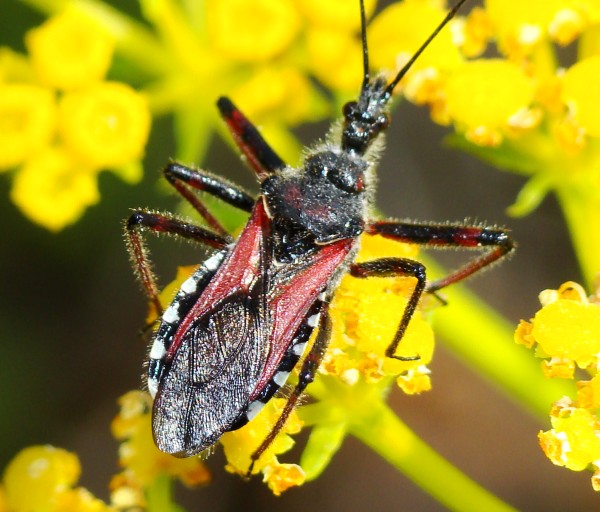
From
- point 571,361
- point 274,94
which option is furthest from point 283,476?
point 274,94

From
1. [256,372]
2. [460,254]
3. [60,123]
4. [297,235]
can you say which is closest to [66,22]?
[60,123]

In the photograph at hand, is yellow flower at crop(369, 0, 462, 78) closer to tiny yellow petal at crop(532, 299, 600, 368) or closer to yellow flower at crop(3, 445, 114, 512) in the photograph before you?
tiny yellow petal at crop(532, 299, 600, 368)

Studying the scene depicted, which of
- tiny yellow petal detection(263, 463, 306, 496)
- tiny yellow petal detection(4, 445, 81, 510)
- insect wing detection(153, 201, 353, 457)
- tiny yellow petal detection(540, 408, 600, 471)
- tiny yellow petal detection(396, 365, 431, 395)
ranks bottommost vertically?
tiny yellow petal detection(4, 445, 81, 510)

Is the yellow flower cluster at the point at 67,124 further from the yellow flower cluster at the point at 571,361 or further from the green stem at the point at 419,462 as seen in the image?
the yellow flower cluster at the point at 571,361

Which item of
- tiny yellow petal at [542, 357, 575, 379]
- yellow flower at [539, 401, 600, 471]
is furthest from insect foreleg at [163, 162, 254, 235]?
yellow flower at [539, 401, 600, 471]

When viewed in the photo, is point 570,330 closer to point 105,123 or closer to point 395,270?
point 395,270

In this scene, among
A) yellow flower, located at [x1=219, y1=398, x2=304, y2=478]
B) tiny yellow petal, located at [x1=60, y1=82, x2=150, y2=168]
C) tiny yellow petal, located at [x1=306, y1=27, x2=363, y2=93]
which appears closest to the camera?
yellow flower, located at [x1=219, y1=398, x2=304, y2=478]
